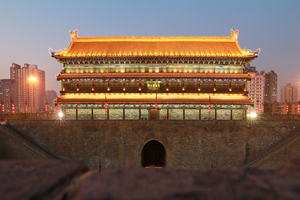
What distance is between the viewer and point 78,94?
2789 cm

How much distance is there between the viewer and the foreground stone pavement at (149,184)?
194 cm

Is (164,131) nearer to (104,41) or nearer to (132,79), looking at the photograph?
(132,79)

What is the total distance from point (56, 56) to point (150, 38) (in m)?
14.2

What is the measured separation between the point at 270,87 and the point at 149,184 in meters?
150

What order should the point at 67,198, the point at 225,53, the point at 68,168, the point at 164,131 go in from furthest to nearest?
the point at 225,53 → the point at 164,131 → the point at 68,168 → the point at 67,198

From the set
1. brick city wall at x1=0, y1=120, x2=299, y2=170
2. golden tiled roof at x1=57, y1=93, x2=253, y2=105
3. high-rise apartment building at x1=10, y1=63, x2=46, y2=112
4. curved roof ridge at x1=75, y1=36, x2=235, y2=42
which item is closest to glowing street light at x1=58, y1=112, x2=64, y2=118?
golden tiled roof at x1=57, y1=93, x2=253, y2=105

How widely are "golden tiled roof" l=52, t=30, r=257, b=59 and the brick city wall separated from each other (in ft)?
35.9

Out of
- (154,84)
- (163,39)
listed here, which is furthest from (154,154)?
(163,39)

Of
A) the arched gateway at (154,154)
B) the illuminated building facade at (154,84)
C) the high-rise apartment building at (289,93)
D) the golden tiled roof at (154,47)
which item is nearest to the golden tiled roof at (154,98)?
the illuminated building facade at (154,84)

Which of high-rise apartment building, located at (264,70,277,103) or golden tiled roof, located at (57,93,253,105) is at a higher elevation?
high-rise apartment building, located at (264,70,277,103)

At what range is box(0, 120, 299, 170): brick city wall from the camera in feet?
67.3

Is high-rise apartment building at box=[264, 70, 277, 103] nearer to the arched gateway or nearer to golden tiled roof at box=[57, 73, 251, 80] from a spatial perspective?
golden tiled roof at box=[57, 73, 251, 80]

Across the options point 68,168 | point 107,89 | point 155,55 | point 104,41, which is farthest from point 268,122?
point 104,41

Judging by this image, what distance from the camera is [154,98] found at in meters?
26.6
